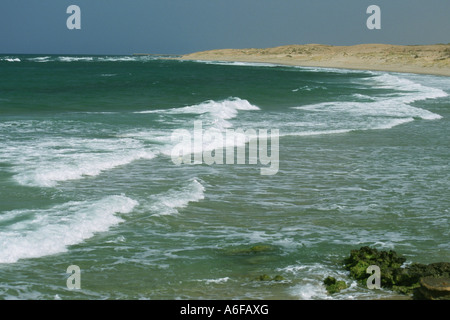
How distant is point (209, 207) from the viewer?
419 inches

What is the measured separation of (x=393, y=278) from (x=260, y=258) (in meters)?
1.84

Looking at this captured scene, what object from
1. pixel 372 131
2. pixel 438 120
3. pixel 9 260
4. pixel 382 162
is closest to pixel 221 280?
pixel 9 260

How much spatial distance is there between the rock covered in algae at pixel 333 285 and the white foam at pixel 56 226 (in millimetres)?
3816

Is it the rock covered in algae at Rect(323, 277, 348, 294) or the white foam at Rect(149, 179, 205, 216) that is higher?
the white foam at Rect(149, 179, 205, 216)

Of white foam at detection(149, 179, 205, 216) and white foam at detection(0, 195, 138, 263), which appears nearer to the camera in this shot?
white foam at detection(0, 195, 138, 263)

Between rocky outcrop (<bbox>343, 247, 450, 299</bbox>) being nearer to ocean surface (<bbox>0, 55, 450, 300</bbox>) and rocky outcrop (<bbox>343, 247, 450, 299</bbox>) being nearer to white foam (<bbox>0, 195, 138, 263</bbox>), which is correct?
ocean surface (<bbox>0, 55, 450, 300</bbox>)

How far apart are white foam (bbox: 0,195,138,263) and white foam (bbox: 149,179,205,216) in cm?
47

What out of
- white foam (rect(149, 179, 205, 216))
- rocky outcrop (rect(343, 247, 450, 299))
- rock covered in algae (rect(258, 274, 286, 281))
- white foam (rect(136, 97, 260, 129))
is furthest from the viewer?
white foam (rect(136, 97, 260, 129))

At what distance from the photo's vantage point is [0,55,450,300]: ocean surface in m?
7.32

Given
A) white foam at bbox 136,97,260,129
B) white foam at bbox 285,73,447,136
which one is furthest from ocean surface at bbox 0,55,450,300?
white foam at bbox 136,97,260,129

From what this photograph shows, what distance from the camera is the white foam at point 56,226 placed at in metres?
8.18

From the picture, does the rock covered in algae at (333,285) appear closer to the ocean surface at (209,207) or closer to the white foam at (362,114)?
the ocean surface at (209,207)

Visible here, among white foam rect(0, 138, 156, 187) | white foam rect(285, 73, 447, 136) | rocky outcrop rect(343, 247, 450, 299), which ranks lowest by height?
rocky outcrop rect(343, 247, 450, 299)

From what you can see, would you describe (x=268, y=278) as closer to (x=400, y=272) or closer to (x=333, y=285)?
(x=333, y=285)
